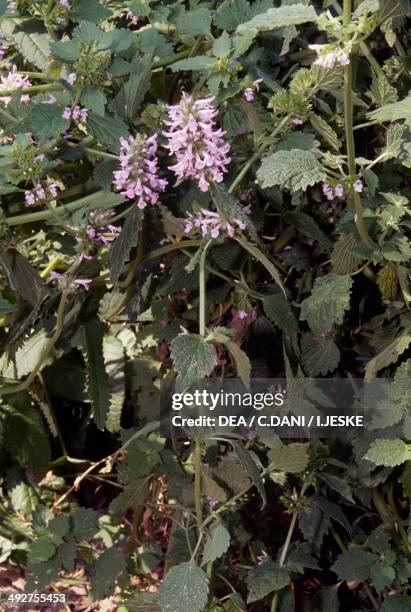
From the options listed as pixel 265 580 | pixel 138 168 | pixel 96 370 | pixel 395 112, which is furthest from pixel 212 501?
pixel 395 112

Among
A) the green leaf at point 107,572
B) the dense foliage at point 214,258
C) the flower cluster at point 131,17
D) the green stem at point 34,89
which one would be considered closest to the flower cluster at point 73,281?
the dense foliage at point 214,258

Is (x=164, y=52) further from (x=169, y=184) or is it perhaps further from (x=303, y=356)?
(x=303, y=356)

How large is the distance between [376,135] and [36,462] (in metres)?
0.73

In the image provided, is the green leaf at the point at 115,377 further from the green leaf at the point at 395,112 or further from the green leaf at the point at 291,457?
the green leaf at the point at 395,112

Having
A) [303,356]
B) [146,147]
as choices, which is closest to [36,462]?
[303,356]

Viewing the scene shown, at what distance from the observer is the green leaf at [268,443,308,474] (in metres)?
0.95

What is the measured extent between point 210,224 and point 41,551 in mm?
577

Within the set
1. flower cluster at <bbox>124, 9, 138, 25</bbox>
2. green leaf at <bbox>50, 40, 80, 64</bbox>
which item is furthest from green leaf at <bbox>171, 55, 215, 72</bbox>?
flower cluster at <bbox>124, 9, 138, 25</bbox>

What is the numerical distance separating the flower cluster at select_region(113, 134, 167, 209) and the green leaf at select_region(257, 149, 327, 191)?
0.13 meters

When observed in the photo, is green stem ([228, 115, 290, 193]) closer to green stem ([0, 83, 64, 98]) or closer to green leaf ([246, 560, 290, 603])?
green stem ([0, 83, 64, 98])

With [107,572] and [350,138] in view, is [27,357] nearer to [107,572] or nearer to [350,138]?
[107,572]

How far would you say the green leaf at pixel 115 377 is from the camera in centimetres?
135

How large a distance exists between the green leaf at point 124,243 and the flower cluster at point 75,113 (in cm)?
12

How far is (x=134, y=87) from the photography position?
849mm
